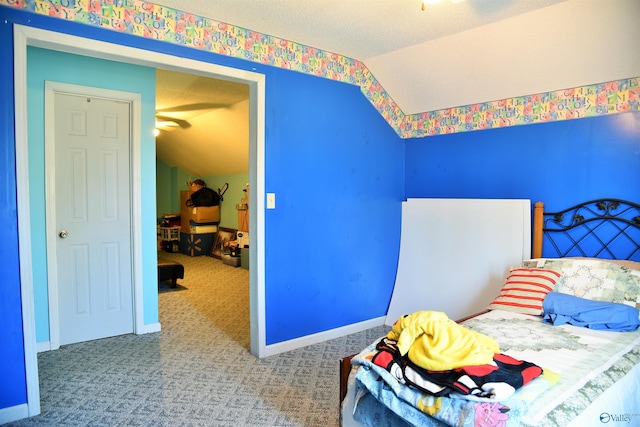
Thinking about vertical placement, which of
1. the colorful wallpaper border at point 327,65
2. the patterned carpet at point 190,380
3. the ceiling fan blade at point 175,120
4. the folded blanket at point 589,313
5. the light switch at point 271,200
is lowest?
the patterned carpet at point 190,380

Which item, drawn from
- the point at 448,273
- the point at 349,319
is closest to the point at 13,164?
the point at 349,319

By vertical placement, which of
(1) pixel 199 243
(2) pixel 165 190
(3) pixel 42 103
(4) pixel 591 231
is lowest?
(1) pixel 199 243

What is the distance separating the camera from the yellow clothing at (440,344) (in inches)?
63.7

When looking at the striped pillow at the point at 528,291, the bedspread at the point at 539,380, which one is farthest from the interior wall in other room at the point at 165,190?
the bedspread at the point at 539,380

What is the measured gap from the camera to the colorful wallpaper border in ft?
8.18

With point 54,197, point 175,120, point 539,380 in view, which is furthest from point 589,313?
point 175,120

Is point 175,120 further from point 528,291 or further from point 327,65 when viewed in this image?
point 528,291

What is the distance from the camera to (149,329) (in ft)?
12.7

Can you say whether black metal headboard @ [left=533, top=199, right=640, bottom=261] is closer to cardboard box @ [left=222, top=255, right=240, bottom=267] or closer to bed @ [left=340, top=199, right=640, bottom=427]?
bed @ [left=340, top=199, right=640, bottom=427]

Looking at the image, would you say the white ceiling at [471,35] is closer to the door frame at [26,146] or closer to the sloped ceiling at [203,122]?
the door frame at [26,146]

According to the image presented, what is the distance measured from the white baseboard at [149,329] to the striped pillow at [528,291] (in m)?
2.95

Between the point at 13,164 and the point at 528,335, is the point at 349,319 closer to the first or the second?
the point at 528,335

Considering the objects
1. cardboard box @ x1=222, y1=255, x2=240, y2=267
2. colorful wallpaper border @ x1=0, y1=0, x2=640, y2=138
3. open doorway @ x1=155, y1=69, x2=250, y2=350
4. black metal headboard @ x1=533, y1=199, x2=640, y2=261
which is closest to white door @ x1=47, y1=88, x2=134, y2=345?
open doorway @ x1=155, y1=69, x2=250, y2=350

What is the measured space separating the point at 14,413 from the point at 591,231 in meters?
3.97
